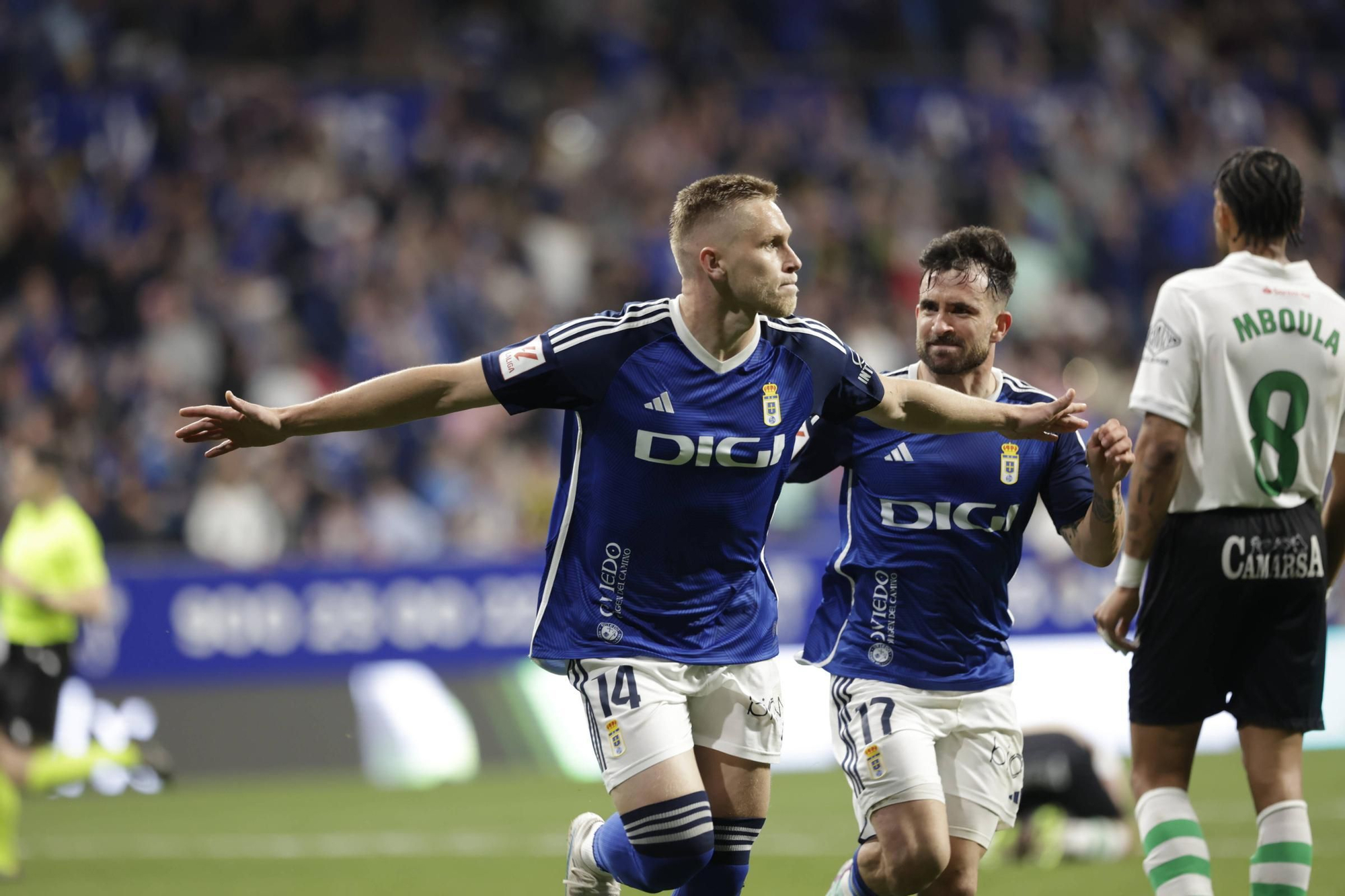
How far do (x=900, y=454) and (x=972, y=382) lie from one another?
1.25 ft

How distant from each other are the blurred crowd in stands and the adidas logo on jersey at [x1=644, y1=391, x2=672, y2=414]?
24.5 feet

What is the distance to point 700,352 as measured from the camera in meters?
5.28

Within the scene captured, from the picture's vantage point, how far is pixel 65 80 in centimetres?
1642

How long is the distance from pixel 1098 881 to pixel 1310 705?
312 centimetres

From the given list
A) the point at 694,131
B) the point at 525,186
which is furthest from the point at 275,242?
the point at 694,131

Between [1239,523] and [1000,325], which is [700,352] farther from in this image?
[1239,523]

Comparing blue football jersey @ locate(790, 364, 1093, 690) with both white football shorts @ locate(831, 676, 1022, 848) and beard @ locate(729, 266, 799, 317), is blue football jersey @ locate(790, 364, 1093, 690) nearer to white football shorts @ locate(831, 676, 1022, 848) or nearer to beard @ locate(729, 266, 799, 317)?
white football shorts @ locate(831, 676, 1022, 848)

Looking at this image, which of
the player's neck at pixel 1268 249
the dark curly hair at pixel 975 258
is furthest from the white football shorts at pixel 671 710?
the player's neck at pixel 1268 249

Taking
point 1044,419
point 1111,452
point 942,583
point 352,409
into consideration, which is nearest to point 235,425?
point 352,409

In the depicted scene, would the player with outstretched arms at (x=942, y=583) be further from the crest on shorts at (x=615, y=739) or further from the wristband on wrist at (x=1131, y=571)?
the crest on shorts at (x=615, y=739)

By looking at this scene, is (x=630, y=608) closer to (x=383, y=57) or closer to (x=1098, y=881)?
(x=1098, y=881)

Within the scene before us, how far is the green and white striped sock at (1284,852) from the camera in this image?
500 centimetres

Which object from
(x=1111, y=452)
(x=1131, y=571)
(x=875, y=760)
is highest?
(x=1111, y=452)

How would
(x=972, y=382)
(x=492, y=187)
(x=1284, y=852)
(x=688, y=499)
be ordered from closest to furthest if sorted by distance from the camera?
(x=1284, y=852) → (x=688, y=499) → (x=972, y=382) → (x=492, y=187)
